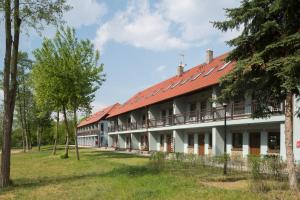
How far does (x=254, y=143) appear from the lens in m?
24.6

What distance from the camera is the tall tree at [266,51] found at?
11.3 meters

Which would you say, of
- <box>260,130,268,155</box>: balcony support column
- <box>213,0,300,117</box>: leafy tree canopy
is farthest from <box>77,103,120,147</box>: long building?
<box>213,0,300,117</box>: leafy tree canopy

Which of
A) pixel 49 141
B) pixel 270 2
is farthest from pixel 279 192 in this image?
pixel 49 141

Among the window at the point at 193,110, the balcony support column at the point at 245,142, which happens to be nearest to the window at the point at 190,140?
the window at the point at 193,110

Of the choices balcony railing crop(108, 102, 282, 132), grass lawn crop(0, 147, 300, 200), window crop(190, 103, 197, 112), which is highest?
window crop(190, 103, 197, 112)

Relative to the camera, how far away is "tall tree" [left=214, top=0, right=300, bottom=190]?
1133 centimetres

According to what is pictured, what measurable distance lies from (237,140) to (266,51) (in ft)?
50.6

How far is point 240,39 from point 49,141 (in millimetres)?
89960

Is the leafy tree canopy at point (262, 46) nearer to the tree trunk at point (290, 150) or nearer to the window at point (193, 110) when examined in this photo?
the tree trunk at point (290, 150)

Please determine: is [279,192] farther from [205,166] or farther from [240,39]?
[205,166]

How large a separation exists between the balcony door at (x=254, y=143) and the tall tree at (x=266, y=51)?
457 inches

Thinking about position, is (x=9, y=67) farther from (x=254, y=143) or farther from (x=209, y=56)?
(x=209, y=56)

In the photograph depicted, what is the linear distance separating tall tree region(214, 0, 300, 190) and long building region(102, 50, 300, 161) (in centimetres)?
67

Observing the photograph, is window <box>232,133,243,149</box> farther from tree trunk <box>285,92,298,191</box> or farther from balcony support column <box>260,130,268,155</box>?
tree trunk <box>285,92,298,191</box>
